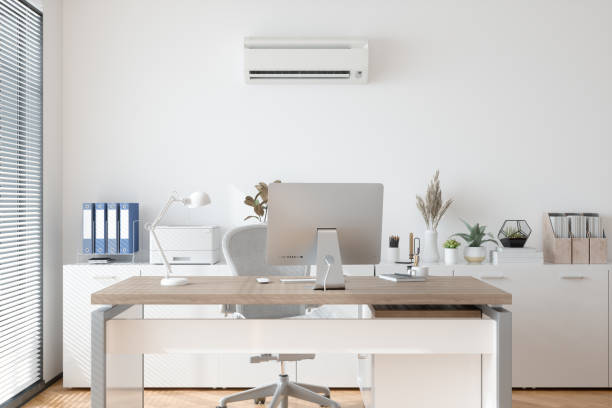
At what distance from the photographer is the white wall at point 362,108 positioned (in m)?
3.90

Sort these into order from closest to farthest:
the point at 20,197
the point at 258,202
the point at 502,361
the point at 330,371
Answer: the point at 502,361 < the point at 20,197 < the point at 330,371 < the point at 258,202

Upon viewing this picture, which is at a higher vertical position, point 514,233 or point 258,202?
point 258,202

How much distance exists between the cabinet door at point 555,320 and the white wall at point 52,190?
2.83 meters

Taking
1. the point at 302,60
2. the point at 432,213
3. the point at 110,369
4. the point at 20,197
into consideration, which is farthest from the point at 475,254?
the point at 20,197

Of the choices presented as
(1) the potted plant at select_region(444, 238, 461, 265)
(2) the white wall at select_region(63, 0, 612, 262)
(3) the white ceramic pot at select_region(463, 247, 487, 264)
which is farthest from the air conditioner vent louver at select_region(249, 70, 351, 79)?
(3) the white ceramic pot at select_region(463, 247, 487, 264)

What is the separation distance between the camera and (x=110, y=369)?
6.97 feet

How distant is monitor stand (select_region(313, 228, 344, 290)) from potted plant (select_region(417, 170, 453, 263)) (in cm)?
160

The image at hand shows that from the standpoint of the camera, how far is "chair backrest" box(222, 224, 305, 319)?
9.62 feet

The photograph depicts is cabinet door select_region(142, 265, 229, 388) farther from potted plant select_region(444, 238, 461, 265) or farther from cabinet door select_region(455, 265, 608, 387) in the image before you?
cabinet door select_region(455, 265, 608, 387)

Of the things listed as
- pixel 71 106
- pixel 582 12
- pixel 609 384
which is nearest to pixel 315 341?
pixel 609 384

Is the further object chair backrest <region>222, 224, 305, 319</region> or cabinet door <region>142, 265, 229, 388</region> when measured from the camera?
cabinet door <region>142, 265, 229, 388</region>

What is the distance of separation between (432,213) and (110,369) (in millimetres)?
2441

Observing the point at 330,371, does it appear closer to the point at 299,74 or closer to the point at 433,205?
the point at 433,205

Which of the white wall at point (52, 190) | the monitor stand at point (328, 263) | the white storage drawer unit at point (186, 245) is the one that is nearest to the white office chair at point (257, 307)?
the white storage drawer unit at point (186, 245)
